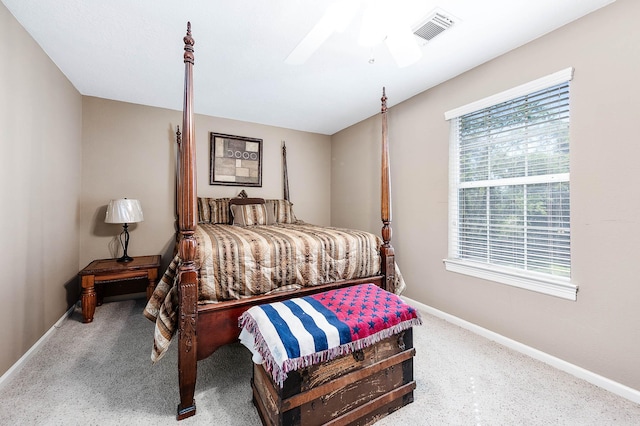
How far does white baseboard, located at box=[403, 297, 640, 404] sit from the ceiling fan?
Result: 2.41 m

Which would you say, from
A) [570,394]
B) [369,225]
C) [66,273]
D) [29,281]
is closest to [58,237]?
[66,273]

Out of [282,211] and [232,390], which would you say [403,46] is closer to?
[282,211]

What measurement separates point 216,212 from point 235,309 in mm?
2117

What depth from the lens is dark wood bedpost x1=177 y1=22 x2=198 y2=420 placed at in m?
1.43

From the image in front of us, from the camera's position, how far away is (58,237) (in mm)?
2508

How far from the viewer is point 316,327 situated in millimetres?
1319

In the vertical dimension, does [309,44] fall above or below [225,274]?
above

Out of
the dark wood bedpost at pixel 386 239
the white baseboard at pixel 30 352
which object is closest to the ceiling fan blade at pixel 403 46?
the dark wood bedpost at pixel 386 239

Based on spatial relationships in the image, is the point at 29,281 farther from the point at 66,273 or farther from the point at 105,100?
the point at 105,100

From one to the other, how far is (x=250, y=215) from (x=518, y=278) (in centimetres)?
279

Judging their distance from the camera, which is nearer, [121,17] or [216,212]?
[121,17]

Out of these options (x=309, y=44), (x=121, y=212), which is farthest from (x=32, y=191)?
(x=309, y=44)

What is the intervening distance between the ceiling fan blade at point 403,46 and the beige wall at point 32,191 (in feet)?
8.39

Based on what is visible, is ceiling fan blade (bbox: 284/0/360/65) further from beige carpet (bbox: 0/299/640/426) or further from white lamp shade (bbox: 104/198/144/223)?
beige carpet (bbox: 0/299/640/426)
